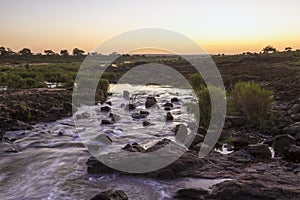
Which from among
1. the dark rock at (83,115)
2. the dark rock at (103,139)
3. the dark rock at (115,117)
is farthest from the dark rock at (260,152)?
the dark rock at (83,115)

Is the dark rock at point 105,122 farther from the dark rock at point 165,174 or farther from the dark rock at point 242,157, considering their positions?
the dark rock at point 165,174

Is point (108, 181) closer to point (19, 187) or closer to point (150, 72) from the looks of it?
point (19, 187)

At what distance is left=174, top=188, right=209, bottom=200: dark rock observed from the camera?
295 inches

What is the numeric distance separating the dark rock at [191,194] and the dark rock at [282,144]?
3838mm

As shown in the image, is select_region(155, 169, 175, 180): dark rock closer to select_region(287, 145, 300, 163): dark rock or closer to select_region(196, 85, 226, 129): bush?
select_region(287, 145, 300, 163): dark rock

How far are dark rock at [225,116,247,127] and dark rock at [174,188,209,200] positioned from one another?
7.16 metres

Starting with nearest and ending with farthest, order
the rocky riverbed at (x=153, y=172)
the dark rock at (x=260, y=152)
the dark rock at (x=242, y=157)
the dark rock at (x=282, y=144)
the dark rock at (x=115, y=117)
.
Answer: the rocky riverbed at (x=153, y=172) → the dark rock at (x=242, y=157) → the dark rock at (x=260, y=152) → the dark rock at (x=282, y=144) → the dark rock at (x=115, y=117)

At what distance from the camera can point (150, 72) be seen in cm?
5509

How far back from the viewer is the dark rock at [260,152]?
1009cm

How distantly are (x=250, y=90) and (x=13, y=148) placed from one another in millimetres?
9859

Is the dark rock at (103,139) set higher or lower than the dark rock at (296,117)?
lower

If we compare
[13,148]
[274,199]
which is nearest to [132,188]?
[274,199]

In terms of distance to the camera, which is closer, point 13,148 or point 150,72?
point 13,148

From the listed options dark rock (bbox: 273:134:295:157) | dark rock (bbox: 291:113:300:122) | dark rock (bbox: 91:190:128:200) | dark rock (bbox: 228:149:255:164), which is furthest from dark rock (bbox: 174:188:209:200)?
dark rock (bbox: 291:113:300:122)
